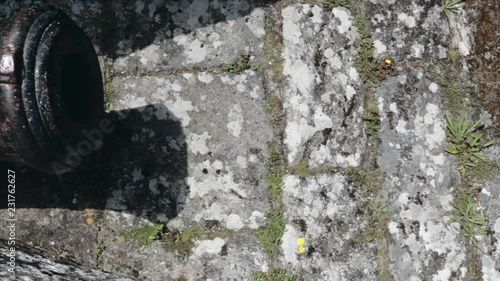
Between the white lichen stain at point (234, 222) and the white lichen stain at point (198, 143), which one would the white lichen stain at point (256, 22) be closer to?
the white lichen stain at point (198, 143)

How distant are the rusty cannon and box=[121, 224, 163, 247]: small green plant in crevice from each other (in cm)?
58

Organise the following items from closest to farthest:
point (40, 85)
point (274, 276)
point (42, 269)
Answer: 1. point (40, 85)
2. point (42, 269)
3. point (274, 276)

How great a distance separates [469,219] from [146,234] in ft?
4.99

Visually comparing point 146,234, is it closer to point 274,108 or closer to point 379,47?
point 274,108

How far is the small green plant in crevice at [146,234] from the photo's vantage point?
3531 millimetres

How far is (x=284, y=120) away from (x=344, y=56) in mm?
425

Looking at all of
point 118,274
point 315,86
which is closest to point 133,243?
point 118,274

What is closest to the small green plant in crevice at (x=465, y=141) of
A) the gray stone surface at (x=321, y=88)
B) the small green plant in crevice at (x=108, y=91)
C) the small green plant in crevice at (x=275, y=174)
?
the gray stone surface at (x=321, y=88)

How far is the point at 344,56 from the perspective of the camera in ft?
11.9

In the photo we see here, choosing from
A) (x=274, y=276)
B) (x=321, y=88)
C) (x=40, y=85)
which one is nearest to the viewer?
(x=40, y=85)

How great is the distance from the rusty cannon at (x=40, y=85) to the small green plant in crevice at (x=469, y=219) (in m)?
1.76

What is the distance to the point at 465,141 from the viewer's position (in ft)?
11.8

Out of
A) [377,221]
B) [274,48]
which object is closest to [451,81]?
[377,221]

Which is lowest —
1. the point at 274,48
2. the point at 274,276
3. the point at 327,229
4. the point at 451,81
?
the point at 274,276
